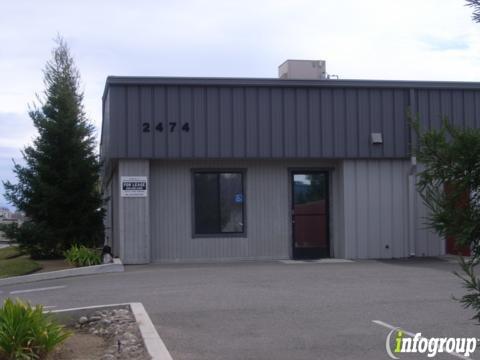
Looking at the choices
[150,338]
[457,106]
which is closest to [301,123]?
[457,106]

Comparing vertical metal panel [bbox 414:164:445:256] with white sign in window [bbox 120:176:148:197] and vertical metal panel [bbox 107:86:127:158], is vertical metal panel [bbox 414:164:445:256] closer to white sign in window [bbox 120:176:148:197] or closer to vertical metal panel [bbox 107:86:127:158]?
white sign in window [bbox 120:176:148:197]

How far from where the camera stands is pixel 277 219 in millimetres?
18578

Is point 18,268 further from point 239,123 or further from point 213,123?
point 239,123

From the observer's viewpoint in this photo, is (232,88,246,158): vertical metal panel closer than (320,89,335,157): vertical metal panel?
Yes

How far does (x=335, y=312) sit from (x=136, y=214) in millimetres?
8390

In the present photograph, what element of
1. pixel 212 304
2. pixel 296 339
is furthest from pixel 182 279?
pixel 296 339

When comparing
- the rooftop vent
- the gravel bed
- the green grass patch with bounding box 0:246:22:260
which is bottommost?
the gravel bed

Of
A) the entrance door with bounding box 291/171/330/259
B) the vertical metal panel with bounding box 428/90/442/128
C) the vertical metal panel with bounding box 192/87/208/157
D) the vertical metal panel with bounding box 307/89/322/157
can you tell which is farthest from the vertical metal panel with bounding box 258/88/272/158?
the vertical metal panel with bounding box 428/90/442/128

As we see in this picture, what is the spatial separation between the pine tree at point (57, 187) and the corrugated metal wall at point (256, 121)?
11.0ft

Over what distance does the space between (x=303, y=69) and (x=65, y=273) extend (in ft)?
29.6

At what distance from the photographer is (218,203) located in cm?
1828

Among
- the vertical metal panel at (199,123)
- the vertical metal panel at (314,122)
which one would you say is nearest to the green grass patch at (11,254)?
the vertical metal panel at (199,123)

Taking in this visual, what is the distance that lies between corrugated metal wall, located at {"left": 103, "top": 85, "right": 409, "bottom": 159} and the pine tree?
3.35 meters

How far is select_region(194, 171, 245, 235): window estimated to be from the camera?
59.8ft
